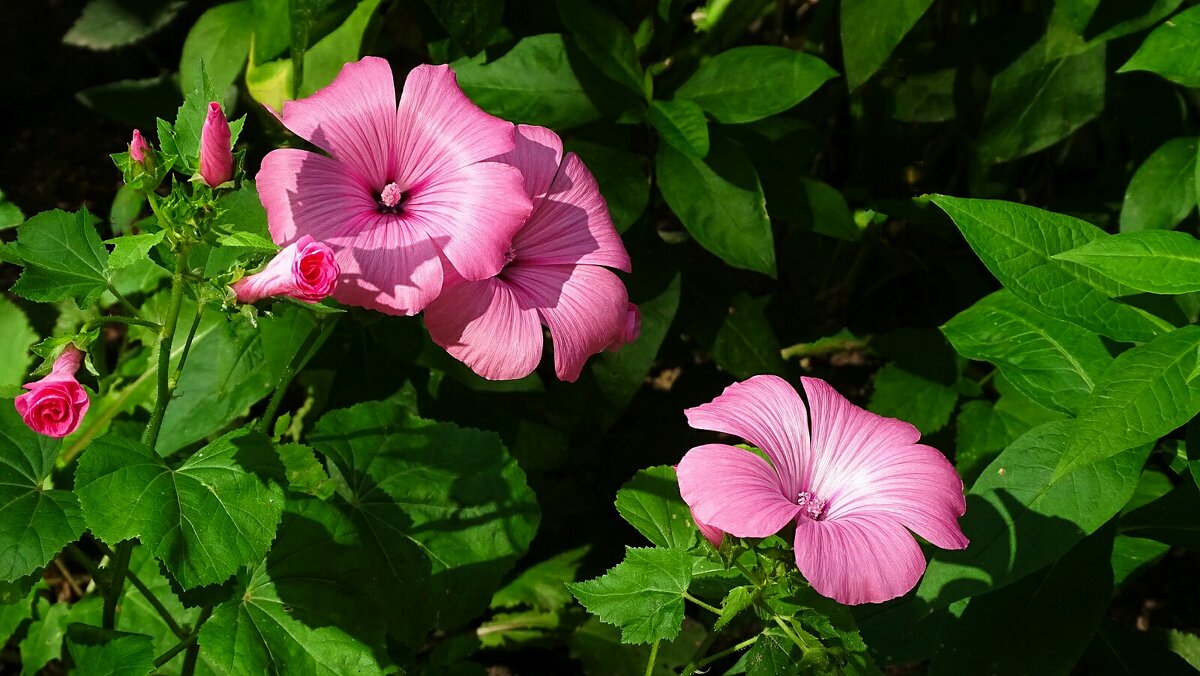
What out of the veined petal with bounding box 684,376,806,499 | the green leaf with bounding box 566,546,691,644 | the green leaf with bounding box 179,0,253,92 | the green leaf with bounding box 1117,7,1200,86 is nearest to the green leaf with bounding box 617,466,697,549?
the green leaf with bounding box 566,546,691,644

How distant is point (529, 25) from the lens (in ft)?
7.16

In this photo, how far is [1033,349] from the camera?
1672 millimetres

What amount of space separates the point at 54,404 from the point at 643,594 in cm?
71

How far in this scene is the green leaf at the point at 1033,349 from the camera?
1.60 m

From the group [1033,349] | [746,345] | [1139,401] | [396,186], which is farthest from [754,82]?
[1139,401]

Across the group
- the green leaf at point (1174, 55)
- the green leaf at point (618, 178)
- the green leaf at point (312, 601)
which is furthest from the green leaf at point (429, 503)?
the green leaf at point (1174, 55)

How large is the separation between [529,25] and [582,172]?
83 centimetres

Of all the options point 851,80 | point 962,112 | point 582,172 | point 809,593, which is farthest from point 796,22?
point 809,593

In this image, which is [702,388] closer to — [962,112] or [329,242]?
[962,112]

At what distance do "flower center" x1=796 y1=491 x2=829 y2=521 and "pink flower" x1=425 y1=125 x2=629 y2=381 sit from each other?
32cm

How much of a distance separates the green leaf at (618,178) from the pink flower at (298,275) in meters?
0.75

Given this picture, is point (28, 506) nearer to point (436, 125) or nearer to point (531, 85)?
point (436, 125)

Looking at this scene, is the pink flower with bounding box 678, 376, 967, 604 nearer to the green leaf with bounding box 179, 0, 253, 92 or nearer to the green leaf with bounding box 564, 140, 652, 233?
the green leaf with bounding box 564, 140, 652, 233

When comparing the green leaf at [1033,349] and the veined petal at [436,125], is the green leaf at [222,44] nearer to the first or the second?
the veined petal at [436,125]
